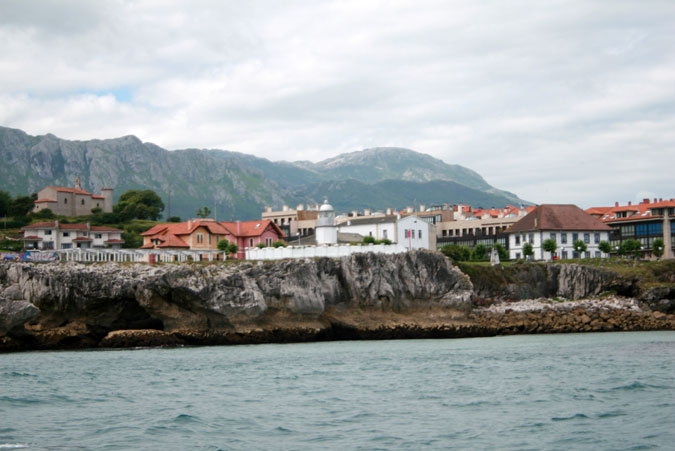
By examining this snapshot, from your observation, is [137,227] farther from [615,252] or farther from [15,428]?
[15,428]

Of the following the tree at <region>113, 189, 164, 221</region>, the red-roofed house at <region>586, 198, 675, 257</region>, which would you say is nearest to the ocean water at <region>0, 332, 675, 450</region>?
the red-roofed house at <region>586, 198, 675, 257</region>

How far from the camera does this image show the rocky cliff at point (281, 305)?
50.4 metres

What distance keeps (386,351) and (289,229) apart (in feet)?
263

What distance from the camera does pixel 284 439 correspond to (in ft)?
62.7

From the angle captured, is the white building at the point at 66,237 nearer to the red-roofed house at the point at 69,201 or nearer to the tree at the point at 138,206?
the tree at the point at 138,206

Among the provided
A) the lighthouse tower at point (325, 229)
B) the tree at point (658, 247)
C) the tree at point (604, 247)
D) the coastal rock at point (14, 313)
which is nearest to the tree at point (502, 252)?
the tree at point (604, 247)

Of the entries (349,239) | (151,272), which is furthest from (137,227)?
(151,272)

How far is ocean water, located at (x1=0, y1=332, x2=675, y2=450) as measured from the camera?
19.0m

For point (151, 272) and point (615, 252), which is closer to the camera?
point (151, 272)

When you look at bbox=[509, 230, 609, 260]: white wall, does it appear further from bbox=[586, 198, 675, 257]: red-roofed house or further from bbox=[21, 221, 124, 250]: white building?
bbox=[21, 221, 124, 250]: white building

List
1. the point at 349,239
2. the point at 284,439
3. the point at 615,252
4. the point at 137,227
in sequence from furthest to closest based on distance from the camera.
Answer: the point at 137,227
the point at 615,252
the point at 349,239
the point at 284,439

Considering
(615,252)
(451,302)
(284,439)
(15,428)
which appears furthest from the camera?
(615,252)

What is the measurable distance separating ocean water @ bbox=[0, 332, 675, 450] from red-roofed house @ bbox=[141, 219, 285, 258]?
40.3 meters

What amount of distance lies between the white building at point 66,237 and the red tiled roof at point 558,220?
50.6 metres
